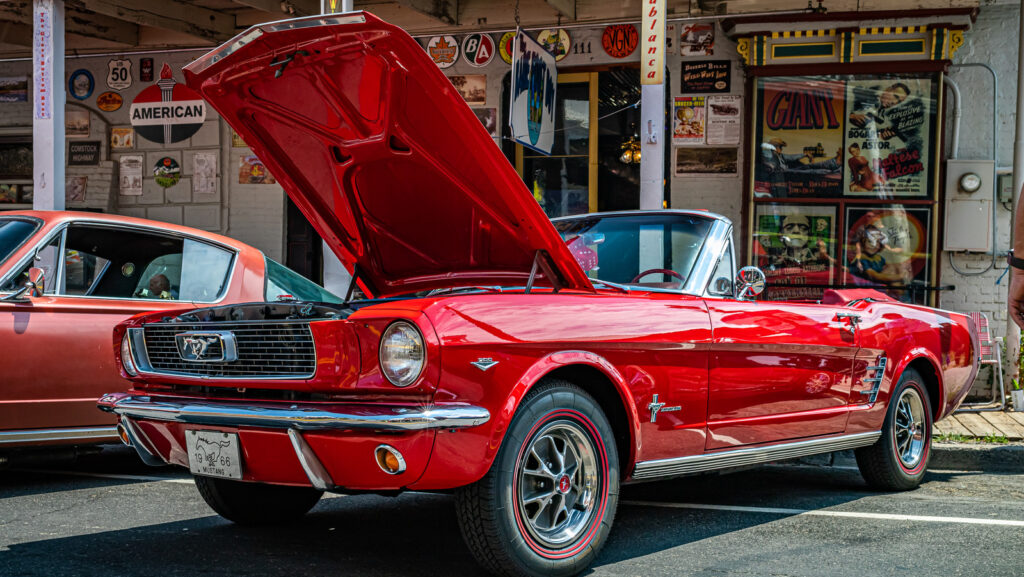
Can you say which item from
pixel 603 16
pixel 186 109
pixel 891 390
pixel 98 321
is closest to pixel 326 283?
pixel 186 109

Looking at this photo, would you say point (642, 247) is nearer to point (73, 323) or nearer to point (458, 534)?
point (458, 534)

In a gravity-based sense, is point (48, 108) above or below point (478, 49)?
below

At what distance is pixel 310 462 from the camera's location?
3164 millimetres

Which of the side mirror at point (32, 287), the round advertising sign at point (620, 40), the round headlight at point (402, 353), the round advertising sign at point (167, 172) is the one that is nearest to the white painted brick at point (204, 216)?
the round advertising sign at point (167, 172)

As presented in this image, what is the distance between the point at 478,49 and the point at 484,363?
30.0ft

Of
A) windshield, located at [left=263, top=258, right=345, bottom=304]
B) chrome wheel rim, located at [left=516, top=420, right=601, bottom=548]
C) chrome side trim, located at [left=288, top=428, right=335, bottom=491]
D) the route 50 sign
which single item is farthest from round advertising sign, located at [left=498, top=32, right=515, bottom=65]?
chrome side trim, located at [left=288, top=428, right=335, bottom=491]

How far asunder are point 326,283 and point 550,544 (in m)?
9.06

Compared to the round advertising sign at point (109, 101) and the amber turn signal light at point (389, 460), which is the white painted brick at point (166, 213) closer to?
the round advertising sign at point (109, 101)

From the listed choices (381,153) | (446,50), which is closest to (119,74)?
(446,50)

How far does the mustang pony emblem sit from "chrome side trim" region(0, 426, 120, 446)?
2.02 metres

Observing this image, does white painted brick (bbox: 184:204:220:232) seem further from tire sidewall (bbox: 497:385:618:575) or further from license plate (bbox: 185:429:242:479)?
tire sidewall (bbox: 497:385:618:575)

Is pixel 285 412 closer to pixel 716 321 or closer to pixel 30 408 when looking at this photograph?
pixel 716 321

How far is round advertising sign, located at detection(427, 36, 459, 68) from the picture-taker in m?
11.9

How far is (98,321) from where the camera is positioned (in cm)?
548
